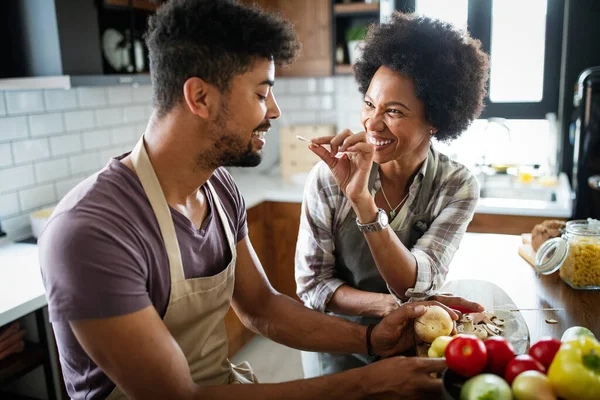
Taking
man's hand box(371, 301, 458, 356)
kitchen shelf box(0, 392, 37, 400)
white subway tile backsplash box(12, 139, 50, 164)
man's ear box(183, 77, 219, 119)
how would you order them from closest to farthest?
man's ear box(183, 77, 219, 119) → man's hand box(371, 301, 458, 356) → kitchen shelf box(0, 392, 37, 400) → white subway tile backsplash box(12, 139, 50, 164)

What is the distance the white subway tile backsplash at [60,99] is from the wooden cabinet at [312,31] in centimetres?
123

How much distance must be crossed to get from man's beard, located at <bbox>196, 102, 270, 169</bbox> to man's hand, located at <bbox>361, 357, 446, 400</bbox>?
558 mm

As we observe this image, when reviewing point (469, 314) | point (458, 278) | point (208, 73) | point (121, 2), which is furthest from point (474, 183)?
point (121, 2)

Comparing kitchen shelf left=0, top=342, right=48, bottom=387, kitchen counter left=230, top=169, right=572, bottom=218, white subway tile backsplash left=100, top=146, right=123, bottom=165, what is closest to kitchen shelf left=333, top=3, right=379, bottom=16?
kitchen counter left=230, top=169, right=572, bottom=218

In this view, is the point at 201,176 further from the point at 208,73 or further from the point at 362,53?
the point at 362,53

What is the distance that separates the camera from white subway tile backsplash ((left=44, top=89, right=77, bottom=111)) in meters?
2.52

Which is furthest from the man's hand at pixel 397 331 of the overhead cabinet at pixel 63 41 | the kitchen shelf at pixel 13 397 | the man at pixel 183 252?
the overhead cabinet at pixel 63 41

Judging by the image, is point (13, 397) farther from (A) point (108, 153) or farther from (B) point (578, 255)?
(B) point (578, 255)

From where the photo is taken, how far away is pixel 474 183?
1792 millimetres

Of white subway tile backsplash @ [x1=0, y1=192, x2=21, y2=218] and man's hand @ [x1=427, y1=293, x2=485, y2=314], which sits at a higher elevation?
white subway tile backsplash @ [x1=0, y1=192, x2=21, y2=218]

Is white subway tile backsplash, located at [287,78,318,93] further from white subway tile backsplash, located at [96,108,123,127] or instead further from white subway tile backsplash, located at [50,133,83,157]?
white subway tile backsplash, located at [50,133,83,157]

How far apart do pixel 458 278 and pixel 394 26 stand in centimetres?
84

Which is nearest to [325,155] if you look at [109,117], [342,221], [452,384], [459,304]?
[342,221]

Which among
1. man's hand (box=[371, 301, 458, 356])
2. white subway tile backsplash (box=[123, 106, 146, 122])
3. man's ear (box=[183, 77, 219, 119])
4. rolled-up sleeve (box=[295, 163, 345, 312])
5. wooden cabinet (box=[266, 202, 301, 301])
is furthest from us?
wooden cabinet (box=[266, 202, 301, 301])
